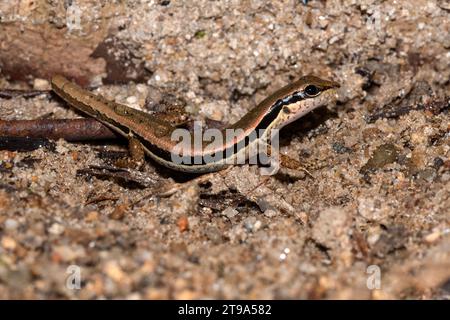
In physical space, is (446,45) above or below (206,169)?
above

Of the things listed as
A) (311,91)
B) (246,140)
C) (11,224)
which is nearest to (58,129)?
(11,224)

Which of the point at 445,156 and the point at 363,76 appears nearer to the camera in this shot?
the point at 445,156

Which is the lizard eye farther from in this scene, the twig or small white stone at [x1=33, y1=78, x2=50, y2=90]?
small white stone at [x1=33, y1=78, x2=50, y2=90]

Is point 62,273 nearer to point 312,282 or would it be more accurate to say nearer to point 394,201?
point 312,282

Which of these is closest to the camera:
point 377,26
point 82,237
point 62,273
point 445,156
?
point 62,273

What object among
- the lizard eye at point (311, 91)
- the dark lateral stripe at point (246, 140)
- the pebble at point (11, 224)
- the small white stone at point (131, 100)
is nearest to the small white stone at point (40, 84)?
the small white stone at point (131, 100)

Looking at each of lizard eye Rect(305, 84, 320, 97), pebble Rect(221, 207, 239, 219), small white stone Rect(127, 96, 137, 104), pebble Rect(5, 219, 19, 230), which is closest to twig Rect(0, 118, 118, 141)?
small white stone Rect(127, 96, 137, 104)

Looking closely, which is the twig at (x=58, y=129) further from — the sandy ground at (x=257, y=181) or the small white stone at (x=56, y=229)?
the small white stone at (x=56, y=229)
